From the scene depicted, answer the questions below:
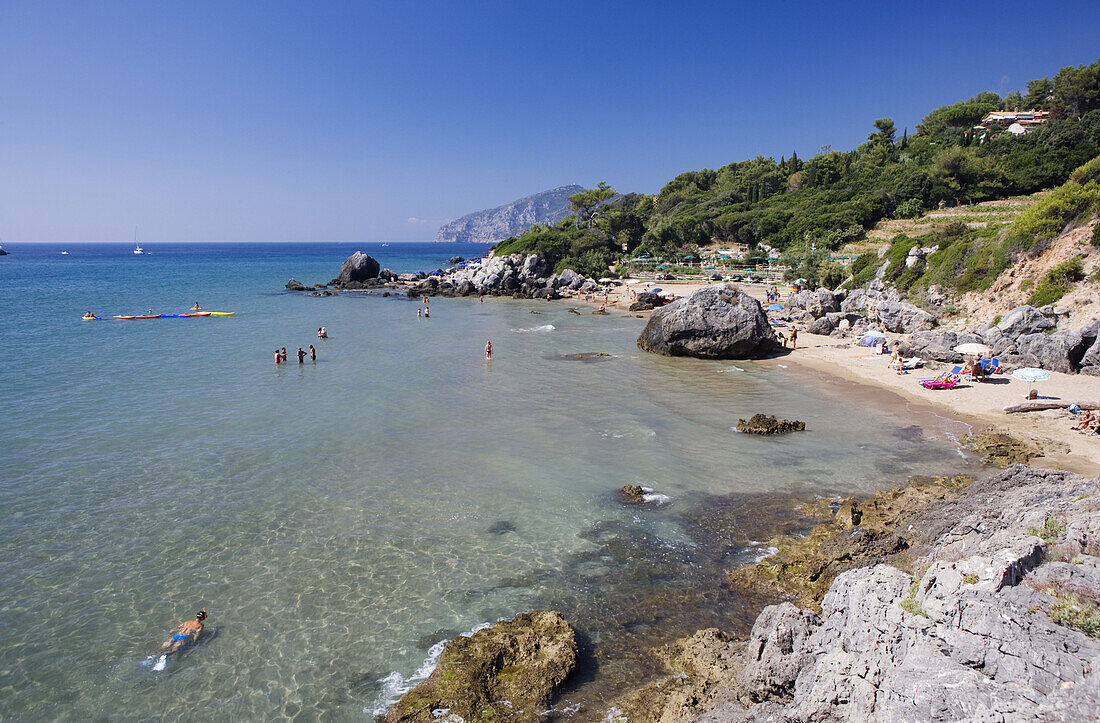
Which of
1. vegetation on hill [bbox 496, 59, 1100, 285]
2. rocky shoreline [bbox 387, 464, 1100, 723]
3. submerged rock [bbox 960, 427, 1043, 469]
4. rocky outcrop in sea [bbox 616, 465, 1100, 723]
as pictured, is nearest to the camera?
rocky outcrop in sea [bbox 616, 465, 1100, 723]

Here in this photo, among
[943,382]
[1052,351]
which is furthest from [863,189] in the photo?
[943,382]

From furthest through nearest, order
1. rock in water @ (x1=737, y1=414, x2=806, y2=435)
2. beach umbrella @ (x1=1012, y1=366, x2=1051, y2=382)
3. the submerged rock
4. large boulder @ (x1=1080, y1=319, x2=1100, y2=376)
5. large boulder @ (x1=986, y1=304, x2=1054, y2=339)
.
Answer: large boulder @ (x1=986, y1=304, x2=1054, y2=339)
large boulder @ (x1=1080, y1=319, x2=1100, y2=376)
beach umbrella @ (x1=1012, y1=366, x2=1051, y2=382)
rock in water @ (x1=737, y1=414, x2=806, y2=435)
the submerged rock

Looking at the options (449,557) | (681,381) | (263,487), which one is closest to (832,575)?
(449,557)

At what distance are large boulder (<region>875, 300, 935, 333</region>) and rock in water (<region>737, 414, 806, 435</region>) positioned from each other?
19.9 m

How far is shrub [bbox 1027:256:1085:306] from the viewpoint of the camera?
2925cm

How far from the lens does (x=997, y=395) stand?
74.9ft

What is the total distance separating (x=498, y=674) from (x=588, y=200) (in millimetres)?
102442

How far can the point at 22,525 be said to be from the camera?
1359 centimetres

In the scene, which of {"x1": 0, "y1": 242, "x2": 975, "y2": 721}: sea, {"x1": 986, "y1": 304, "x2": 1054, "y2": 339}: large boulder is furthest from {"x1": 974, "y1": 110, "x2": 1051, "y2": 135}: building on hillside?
{"x1": 0, "y1": 242, "x2": 975, "y2": 721}: sea

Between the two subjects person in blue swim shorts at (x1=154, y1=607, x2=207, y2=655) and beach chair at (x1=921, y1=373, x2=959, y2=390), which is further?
beach chair at (x1=921, y1=373, x2=959, y2=390)

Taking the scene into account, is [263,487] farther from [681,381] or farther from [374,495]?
[681,381]

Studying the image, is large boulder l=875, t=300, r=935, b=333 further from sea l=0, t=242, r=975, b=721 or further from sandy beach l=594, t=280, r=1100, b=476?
sea l=0, t=242, r=975, b=721

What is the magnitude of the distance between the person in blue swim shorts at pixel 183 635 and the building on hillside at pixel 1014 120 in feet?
405

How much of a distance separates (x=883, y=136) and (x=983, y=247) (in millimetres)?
89701
